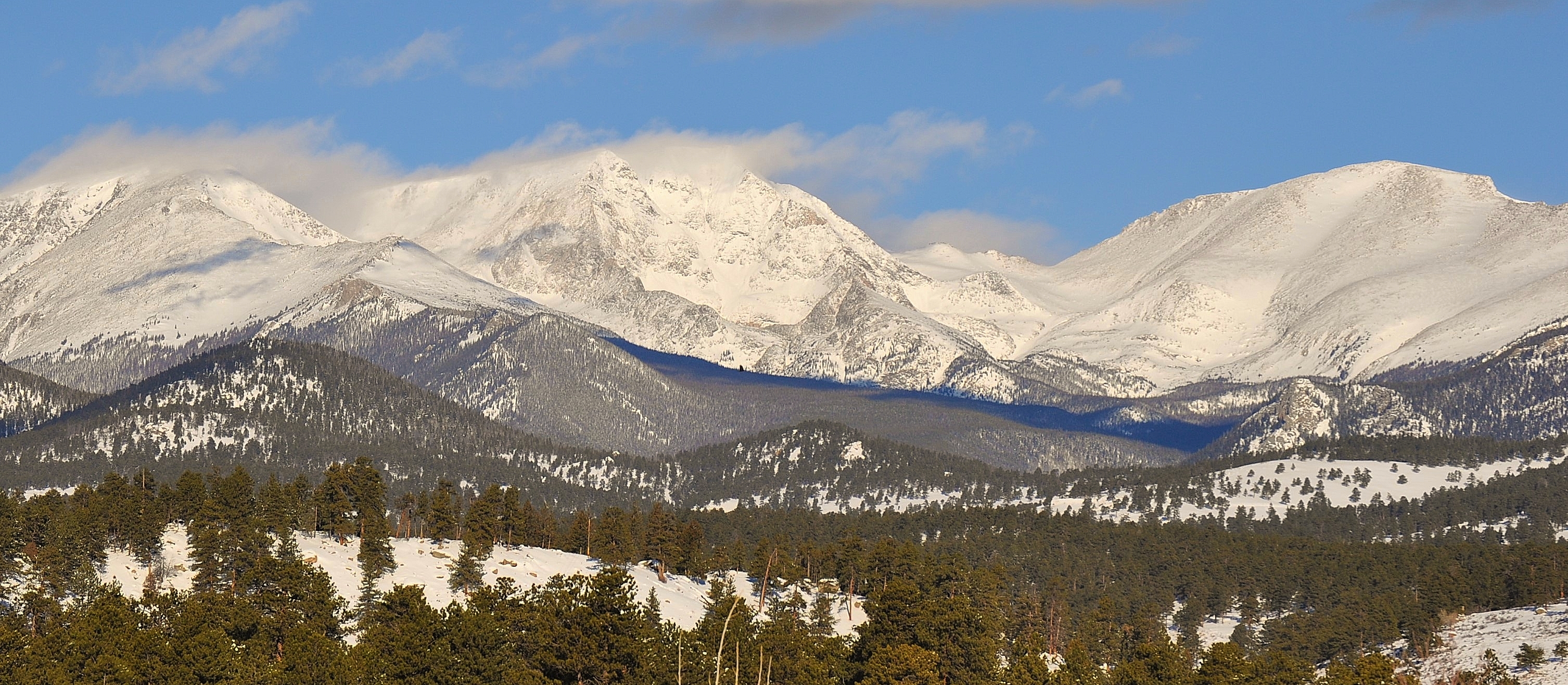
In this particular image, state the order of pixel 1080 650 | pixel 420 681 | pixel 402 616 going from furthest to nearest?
pixel 1080 650 < pixel 402 616 < pixel 420 681

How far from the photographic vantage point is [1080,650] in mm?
186875

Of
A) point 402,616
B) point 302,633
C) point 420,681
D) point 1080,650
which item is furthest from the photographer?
point 1080,650

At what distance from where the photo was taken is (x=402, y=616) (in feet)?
566

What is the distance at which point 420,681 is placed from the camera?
14900cm

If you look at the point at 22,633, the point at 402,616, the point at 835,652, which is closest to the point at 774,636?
the point at 835,652

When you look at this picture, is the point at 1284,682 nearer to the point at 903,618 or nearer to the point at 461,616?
the point at 903,618

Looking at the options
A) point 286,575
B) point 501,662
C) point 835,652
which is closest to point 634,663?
point 501,662

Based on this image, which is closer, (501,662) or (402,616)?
(501,662)

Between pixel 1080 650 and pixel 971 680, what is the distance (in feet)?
74.1

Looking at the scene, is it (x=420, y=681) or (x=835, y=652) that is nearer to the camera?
A: (x=420, y=681)

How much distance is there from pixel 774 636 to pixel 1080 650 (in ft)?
110

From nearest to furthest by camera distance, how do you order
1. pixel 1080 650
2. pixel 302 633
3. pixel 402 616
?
1. pixel 302 633
2. pixel 402 616
3. pixel 1080 650

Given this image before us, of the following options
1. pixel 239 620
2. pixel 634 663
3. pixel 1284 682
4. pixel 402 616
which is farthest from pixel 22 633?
pixel 1284 682

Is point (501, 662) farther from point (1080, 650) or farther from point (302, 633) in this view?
point (1080, 650)
